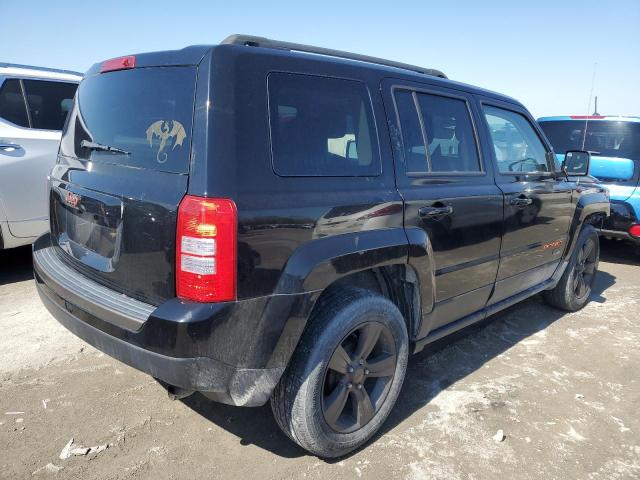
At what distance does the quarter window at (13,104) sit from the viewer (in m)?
4.38

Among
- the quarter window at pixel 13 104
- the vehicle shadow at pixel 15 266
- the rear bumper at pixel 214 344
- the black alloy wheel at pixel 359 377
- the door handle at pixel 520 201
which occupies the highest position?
the quarter window at pixel 13 104

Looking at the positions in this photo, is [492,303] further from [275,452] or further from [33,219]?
[33,219]

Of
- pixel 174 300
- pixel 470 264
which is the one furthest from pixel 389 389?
pixel 174 300

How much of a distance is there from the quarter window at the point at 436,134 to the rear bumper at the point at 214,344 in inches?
45.3

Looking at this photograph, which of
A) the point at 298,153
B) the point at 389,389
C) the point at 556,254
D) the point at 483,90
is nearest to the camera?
the point at 298,153

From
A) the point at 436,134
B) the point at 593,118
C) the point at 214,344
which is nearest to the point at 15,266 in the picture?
the point at 214,344

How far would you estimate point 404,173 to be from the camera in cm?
251

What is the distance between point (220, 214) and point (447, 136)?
5.71ft

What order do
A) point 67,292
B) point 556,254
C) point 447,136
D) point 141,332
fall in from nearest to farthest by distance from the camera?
point 141,332 → point 67,292 → point 447,136 → point 556,254

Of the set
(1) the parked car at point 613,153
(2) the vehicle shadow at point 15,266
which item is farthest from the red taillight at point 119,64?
(1) the parked car at point 613,153

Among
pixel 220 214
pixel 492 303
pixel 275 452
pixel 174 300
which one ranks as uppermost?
pixel 220 214

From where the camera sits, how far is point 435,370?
130 inches

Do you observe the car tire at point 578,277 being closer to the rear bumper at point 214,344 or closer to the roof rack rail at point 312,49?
the roof rack rail at point 312,49

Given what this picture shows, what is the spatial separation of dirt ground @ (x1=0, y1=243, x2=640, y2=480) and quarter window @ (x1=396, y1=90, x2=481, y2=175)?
1409 mm
